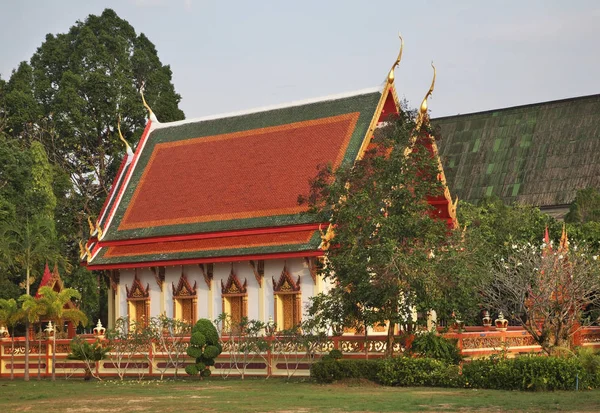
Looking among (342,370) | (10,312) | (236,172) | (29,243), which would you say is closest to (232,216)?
(236,172)

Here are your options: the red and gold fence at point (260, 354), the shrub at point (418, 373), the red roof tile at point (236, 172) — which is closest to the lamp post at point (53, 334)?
the red and gold fence at point (260, 354)

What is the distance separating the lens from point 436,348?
25.0m

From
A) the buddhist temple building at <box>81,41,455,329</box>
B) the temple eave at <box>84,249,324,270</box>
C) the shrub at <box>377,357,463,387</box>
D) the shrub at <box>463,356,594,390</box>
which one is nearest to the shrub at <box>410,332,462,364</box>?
the shrub at <box>377,357,463,387</box>

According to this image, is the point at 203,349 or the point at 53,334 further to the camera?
the point at 53,334

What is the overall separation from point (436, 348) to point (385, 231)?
279 cm

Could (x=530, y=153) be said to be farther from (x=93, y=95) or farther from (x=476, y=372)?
(x=476, y=372)

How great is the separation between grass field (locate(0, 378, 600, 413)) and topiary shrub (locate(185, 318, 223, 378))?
170 cm

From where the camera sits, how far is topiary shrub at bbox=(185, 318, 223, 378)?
97.0 ft

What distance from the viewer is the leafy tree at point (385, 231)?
82.0ft

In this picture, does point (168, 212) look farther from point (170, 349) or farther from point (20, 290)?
point (20, 290)

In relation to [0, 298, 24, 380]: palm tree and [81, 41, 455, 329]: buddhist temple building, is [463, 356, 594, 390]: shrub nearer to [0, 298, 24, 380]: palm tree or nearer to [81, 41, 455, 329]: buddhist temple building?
[81, 41, 455, 329]: buddhist temple building

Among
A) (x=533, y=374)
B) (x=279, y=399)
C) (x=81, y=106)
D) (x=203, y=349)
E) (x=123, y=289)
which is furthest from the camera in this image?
(x=81, y=106)

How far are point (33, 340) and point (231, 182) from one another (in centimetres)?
776

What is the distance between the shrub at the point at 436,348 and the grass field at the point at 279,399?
4.40ft
